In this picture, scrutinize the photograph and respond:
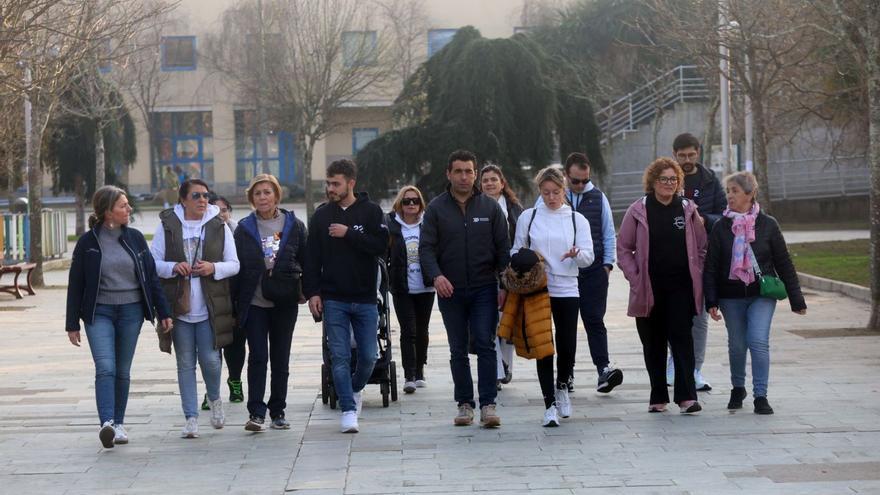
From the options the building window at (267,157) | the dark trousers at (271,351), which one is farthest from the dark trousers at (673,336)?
the building window at (267,157)

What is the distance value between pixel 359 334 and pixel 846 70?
16.8 metres

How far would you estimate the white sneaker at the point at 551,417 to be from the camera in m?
9.24

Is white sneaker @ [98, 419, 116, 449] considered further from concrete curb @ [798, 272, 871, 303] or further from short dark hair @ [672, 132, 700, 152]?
concrete curb @ [798, 272, 871, 303]

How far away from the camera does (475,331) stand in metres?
9.26

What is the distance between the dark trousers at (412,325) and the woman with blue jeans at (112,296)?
2.59 meters

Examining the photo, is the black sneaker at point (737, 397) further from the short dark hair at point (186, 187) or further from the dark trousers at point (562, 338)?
the short dark hair at point (186, 187)

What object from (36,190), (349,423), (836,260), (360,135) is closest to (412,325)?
(349,423)

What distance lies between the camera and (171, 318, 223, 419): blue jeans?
9.16 metres

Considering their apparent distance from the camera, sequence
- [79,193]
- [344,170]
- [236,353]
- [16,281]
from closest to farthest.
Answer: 1. [344,170]
2. [236,353]
3. [16,281]
4. [79,193]

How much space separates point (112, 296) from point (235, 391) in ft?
6.86

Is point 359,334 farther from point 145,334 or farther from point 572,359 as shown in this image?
point 145,334

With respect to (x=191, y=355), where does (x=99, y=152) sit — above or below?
above

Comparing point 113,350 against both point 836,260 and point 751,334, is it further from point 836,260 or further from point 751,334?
point 836,260

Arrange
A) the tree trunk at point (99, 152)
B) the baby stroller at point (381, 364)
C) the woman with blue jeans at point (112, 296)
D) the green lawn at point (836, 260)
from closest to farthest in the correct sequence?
the woman with blue jeans at point (112, 296), the baby stroller at point (381, 364), the green lawn at point (836, 260), the tree trunk at point (99, 152)
